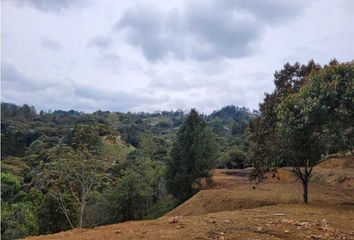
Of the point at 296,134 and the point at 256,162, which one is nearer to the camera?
the point at 296,134

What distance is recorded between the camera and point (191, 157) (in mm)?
33156

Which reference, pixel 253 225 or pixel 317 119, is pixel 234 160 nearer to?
pixel 317 119

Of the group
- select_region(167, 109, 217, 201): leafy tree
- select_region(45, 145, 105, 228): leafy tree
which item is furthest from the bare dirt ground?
select_region(167, 109, 217, 201): leafy tree

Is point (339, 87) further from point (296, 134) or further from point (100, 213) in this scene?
point (100, 213)

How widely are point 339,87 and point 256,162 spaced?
19.7 ft

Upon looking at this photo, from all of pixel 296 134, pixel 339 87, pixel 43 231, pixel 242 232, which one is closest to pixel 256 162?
pixel 296 134

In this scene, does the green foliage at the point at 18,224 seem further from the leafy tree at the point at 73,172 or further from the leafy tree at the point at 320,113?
the leafy tree at the point at 320,113

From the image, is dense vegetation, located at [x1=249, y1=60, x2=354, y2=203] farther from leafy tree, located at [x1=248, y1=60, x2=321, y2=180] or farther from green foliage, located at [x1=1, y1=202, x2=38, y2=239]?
green foliage, located at [x1=1, y1=202, x2=38, y2=239]

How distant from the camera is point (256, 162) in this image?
19.7 m

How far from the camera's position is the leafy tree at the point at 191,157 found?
32750 mm

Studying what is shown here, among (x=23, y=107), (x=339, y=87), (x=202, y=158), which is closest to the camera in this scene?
(x=339, y=87)

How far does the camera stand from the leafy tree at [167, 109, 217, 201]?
32750 mm

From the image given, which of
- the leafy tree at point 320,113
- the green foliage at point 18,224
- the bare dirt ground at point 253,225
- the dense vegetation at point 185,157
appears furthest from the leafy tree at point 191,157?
the leafy tree at point 320,113

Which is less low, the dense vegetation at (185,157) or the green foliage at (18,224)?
the dense vegetation at (185,157)
